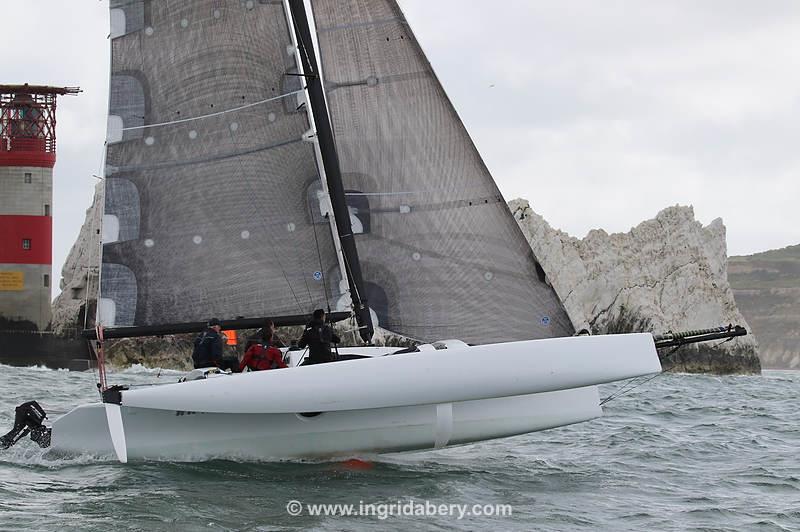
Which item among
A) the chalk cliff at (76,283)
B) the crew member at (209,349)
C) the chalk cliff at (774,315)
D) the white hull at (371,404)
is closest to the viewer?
the white hull at (371,404)

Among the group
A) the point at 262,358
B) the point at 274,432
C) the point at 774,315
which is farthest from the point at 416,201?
the point at 774,315

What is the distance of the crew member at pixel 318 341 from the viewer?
1495 centimetres

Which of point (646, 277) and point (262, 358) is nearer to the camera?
point (262, 358)

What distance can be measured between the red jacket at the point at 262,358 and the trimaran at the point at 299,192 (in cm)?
121

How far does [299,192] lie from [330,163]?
58 centimetres

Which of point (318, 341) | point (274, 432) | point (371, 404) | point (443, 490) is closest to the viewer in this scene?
point (443, 490)

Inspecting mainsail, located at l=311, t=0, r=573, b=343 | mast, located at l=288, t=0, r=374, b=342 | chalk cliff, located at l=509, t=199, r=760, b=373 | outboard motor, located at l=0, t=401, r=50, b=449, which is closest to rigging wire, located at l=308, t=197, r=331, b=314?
mast, located at l=288, t=0, r=374, b=342

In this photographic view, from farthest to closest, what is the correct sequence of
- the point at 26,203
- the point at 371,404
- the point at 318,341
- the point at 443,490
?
1. the point at 26,203
2. the point at 318,341
3. the point at 371,404
4. the point at 443,490

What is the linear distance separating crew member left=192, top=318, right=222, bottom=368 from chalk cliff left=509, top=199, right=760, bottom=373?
47.1m

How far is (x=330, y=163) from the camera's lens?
53.9 ft

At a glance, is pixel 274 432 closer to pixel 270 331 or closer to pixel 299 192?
pixel 270 331

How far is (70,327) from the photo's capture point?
2309 inches

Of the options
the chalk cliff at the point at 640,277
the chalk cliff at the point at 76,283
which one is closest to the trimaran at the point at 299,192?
the chalk cliff at the point at 76,283

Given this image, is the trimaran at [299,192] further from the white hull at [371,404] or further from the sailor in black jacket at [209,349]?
the white hull at [371,404]
